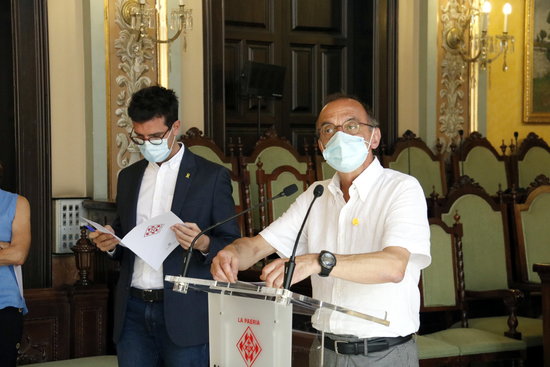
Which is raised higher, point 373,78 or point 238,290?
point 373,78

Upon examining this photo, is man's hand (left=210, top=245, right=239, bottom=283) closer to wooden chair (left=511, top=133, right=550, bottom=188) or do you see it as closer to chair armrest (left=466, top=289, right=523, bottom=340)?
chair armrest (left=466, top=289, right=523, bottom=340)

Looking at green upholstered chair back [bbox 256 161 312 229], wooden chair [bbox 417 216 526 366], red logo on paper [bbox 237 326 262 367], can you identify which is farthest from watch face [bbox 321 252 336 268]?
green upholstered chair back [bbox 256 161 312 229]

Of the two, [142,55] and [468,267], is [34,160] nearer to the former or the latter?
[142,55]

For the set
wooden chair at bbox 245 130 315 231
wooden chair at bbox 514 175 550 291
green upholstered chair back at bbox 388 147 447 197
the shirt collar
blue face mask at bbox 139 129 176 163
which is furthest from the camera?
green upholstered chair back at bbox 388 147 447 197

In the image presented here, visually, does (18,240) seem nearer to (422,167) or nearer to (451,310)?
(451,310)

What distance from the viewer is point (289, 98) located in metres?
7.41

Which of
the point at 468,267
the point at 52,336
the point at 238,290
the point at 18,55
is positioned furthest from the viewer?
the point at 18,55

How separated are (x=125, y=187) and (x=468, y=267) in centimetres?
259

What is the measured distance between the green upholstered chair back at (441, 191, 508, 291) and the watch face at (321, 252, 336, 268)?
3.19 m

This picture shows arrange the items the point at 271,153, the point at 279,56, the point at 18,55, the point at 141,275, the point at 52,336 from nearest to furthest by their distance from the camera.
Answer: the point at 141,275
the point at 52,336
the point at 18,55
the point at 271,153
the point at 279,56

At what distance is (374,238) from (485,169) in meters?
5.20

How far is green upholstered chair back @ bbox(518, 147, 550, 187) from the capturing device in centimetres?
744

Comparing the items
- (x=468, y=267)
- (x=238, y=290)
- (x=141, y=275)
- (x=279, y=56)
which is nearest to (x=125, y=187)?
(x=141, y=275)

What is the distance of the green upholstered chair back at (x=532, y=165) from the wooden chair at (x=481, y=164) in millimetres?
171
